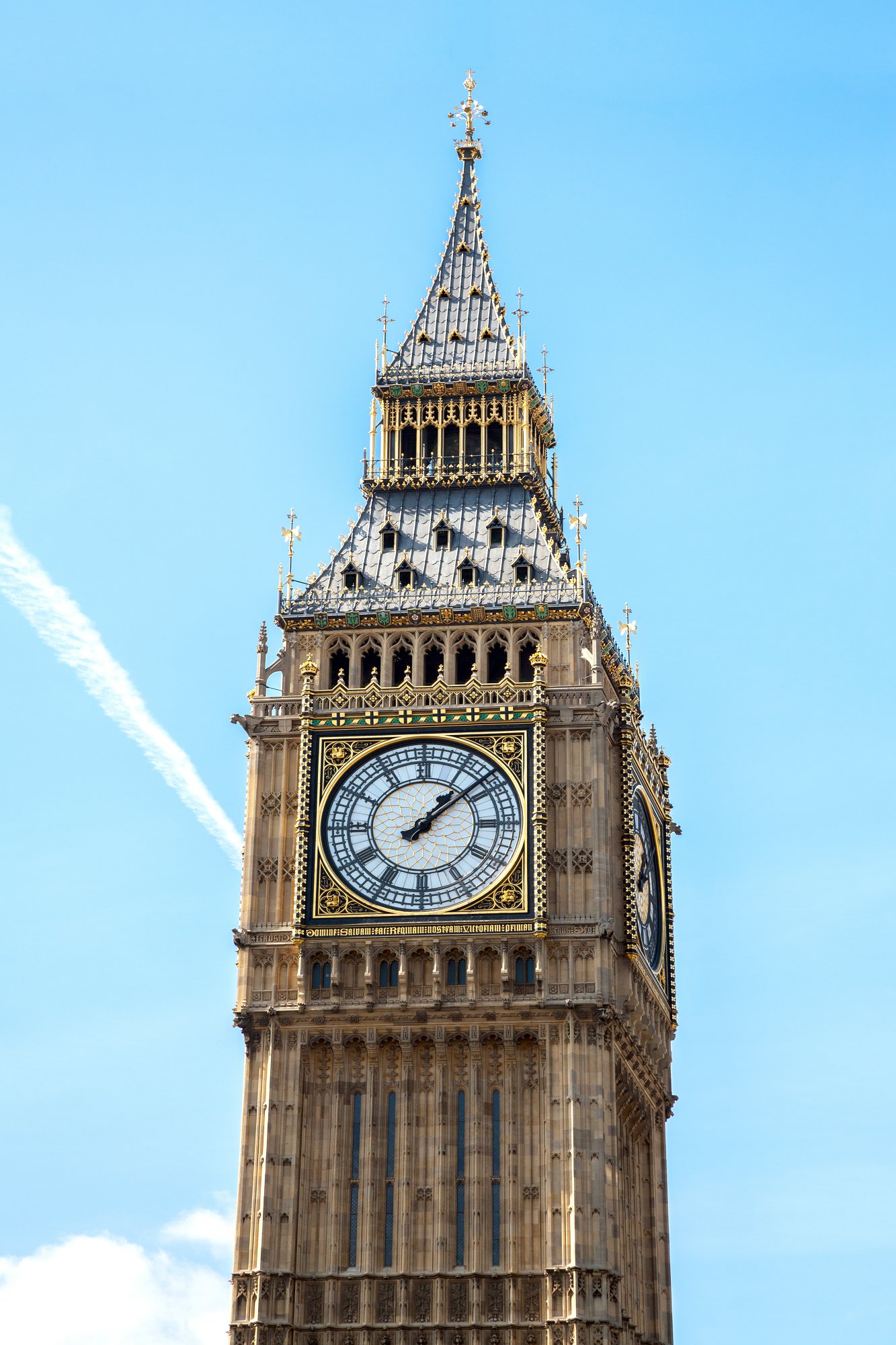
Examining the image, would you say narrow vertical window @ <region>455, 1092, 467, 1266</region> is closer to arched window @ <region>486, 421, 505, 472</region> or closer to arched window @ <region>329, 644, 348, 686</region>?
arched window @ <region>329, 644, 348, 686</region>

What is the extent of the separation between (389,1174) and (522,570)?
15.6 metres

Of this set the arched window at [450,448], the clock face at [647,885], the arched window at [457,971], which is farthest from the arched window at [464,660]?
the arched window at [457,971]

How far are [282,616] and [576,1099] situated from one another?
14.3m

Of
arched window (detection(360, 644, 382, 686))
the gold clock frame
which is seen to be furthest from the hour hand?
arched window (detection(360, 644, 382, 686))

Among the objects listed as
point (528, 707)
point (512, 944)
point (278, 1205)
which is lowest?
point (278, 1205)

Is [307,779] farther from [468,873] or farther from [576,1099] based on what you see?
[576,1099]

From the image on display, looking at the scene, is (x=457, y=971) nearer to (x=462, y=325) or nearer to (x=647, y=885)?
(x=647, y=885)

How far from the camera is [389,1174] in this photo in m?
73.4

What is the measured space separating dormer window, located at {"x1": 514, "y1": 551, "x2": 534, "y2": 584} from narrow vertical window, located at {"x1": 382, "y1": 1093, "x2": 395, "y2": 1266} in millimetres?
13604

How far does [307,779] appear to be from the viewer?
251ft

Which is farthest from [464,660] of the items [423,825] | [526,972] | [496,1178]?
[496,1178]

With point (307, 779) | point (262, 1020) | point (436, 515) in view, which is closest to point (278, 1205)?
point (262, 1020)

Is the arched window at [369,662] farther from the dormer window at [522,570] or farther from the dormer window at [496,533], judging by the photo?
the dormer window at [496,533]

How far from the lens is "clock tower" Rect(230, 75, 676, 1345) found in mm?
72125
